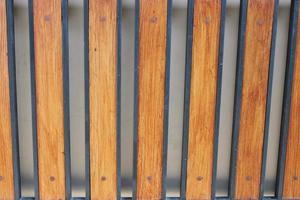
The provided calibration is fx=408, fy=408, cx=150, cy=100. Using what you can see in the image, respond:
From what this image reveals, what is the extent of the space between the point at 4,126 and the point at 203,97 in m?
0.85

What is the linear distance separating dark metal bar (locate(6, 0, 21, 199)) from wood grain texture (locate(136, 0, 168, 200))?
0.51 m

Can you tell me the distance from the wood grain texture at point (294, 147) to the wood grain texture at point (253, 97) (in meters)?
0.12

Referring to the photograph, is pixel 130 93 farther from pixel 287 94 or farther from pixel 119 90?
pixel 287 94

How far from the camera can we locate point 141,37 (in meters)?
1.66

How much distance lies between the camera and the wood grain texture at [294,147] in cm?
172

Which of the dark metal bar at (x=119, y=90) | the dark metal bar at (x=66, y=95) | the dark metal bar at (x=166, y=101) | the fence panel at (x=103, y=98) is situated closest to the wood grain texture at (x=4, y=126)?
the dark metal bar at (x=66, y=95)

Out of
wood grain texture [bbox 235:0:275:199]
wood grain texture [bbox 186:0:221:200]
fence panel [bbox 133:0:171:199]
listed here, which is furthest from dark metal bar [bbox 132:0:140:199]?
wood grain texture [bbox 235:0:275:199]

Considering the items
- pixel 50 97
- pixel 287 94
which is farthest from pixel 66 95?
pixel 287 94

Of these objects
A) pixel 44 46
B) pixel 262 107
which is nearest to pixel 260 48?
pixel 262 107

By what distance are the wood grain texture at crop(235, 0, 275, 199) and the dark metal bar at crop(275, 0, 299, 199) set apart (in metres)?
0.09

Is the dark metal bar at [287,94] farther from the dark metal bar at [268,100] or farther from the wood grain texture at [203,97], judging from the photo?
the wood grain texture at [203,97]

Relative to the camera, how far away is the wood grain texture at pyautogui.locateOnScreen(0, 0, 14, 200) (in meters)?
1.64

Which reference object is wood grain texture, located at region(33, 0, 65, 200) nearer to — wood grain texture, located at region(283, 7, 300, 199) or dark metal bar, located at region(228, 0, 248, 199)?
dark metal bar, located at region(228, 0, 248, 199)

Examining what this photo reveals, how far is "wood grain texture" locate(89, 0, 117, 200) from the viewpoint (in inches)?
64.4
